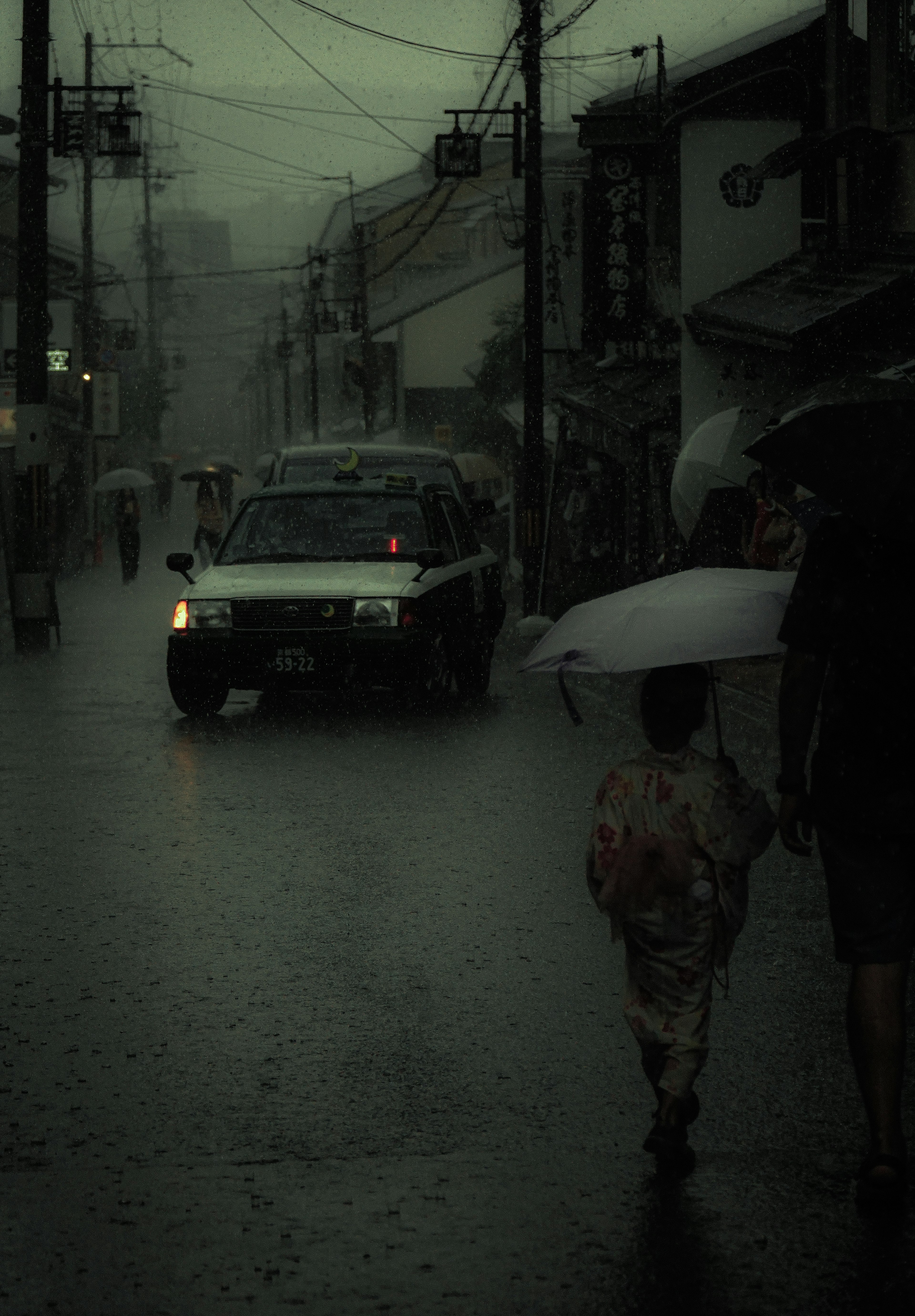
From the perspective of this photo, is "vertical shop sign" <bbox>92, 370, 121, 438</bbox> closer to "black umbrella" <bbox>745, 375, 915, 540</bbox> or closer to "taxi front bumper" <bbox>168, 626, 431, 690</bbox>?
"taxi front bumper" <bbox>168, 626, 431, 690</bbox>

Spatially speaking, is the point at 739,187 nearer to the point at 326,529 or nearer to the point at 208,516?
the point at 326,529

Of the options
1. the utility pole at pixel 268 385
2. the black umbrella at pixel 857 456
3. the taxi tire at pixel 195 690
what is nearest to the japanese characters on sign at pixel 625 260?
the taxi tire at pixel 195 690

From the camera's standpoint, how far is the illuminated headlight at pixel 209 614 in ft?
46.9

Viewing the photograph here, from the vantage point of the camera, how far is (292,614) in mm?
14273

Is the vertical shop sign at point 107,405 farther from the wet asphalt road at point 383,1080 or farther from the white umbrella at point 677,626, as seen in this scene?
the white umbrella at point 677,626

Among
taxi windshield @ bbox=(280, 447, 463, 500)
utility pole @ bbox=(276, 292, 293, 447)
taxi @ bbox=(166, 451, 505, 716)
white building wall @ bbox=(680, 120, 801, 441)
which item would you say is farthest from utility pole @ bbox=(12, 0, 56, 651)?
utility pole @ bbox=(276, 292, 293, 447)

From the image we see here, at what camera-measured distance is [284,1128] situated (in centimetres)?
483

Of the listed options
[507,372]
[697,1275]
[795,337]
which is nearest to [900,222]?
[795,337]

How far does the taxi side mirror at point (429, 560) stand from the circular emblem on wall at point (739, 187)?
12136mm

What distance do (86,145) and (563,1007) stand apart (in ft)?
64.7

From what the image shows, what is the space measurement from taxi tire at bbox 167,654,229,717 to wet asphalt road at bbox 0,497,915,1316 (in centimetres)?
365

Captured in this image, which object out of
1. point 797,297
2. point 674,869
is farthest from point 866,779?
point 797,297

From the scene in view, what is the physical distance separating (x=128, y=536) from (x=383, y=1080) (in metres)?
31.4

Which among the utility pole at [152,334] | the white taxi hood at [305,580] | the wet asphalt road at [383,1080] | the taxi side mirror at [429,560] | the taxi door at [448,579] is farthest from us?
the utility pole at [152,334]
